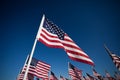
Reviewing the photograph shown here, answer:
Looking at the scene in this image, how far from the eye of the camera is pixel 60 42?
19.3 ft

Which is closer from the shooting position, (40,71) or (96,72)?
(40,71)

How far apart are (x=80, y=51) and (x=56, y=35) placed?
1141mm

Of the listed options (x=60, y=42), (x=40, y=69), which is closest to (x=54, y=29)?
(x=60, y=42)

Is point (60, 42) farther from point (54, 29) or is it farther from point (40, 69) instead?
point (40, 69)

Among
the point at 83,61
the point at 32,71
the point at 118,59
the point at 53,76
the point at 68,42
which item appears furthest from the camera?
the point at 53,76

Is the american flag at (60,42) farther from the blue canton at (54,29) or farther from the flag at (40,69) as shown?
the flag at (40,69)

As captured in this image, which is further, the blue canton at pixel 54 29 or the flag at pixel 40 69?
the flag at pixel 40 69

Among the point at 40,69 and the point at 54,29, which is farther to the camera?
the point at 40,69

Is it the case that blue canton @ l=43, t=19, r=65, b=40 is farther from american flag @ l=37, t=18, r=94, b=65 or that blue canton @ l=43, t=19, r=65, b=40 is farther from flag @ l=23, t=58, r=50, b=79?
flag @ l=23, t=58, r=50, b=79

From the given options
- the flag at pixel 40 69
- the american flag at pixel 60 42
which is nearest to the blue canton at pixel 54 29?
the american flag at pixel 60 42

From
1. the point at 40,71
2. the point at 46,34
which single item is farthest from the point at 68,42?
the point at 40,71

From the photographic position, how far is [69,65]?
1240 cm

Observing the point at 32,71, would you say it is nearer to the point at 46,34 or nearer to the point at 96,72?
the point at 46,34

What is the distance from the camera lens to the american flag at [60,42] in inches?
210
